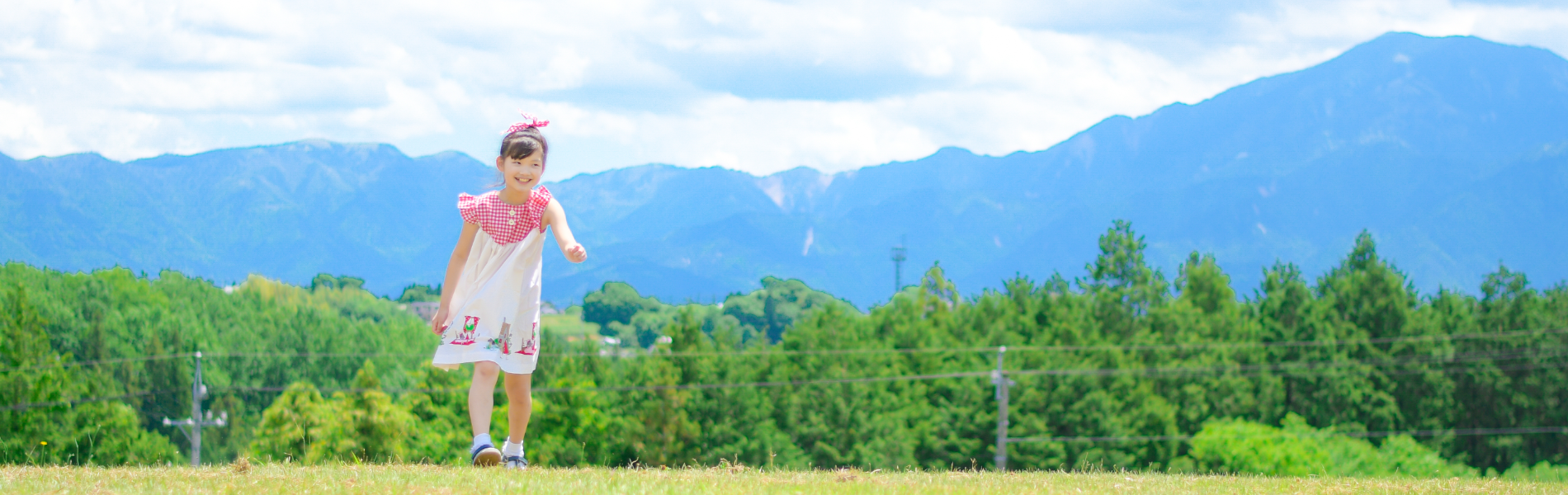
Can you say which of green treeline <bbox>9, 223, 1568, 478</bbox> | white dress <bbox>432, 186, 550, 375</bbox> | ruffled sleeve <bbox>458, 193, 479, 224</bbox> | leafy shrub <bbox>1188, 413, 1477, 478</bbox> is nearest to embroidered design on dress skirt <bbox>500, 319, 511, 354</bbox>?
white dress <bbox>432, 186, 550, 375</bbox>

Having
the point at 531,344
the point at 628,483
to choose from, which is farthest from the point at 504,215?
the point at 628,483

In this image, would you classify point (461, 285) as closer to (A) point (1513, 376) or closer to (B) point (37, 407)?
(B) point (37, 407)

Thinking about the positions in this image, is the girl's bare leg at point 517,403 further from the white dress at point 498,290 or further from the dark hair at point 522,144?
the dark hair at point 522,144

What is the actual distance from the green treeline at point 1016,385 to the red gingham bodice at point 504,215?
38713 millimetres

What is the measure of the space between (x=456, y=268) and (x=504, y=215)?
0.51 meters

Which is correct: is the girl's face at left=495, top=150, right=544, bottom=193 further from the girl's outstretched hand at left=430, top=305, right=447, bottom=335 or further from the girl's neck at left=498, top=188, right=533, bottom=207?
the girl's outstretched hand at left=430, top=305, right=447, bottom=335

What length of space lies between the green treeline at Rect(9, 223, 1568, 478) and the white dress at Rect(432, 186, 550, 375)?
38.6 meters

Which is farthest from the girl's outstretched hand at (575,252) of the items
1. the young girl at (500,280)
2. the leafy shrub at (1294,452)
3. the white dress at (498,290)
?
the leafy shrub at (1294,452)

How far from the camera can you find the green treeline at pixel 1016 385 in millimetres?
52438

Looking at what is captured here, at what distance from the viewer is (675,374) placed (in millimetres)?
55719

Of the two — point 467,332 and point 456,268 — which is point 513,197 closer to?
point 456,268

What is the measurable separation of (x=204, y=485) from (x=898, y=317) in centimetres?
6272

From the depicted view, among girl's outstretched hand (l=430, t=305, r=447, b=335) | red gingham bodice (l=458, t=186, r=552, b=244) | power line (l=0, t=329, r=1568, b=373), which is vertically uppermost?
power line (l=0, t=329, r=1568, b=373)

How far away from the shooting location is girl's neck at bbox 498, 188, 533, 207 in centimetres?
786
